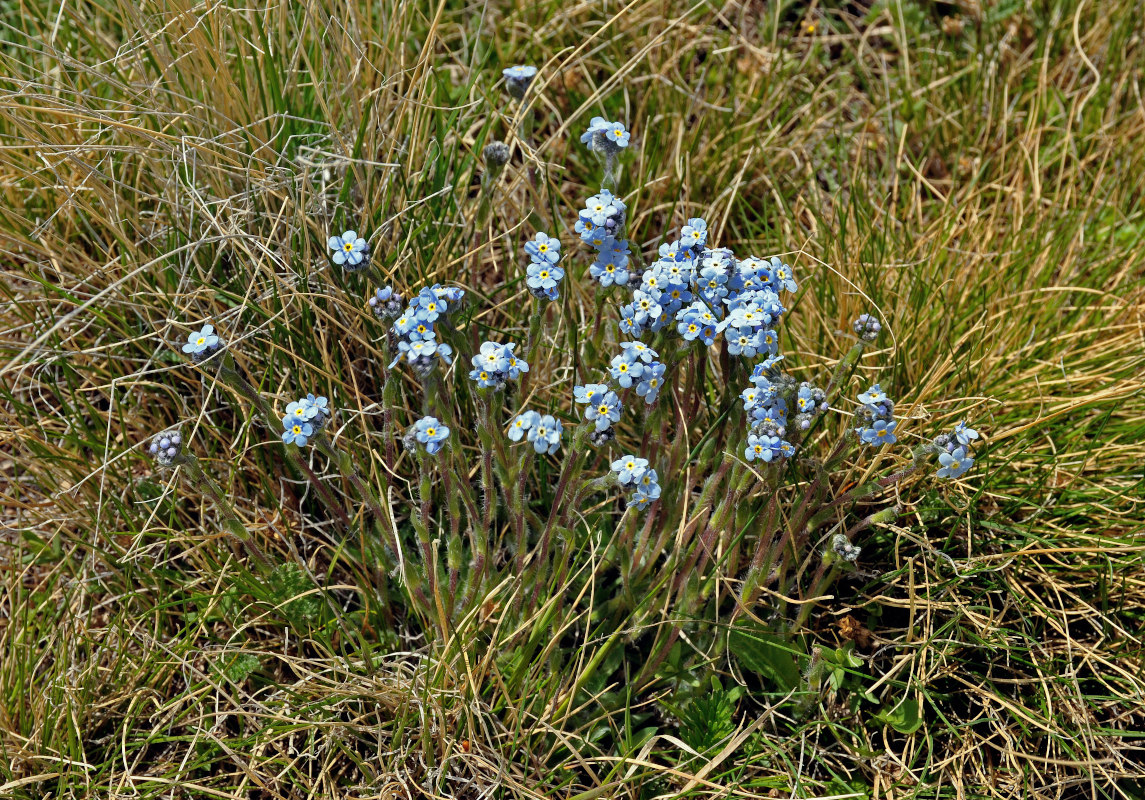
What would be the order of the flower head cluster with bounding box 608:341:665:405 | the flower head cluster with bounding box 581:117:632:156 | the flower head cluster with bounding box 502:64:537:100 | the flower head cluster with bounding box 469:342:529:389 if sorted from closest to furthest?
the flower head cluster with bounding box 469:342:529:389 → the flower head cluster with bounding box 608:341:665:405 → the flower head cluster with bounding box 581:117:632:156 → the flower head cluster with bounding box 502:64:537:100

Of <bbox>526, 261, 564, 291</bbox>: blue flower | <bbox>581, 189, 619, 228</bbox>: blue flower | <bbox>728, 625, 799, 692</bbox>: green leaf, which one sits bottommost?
<bbox>728, 625, 799, 692</bbox>: green leaf

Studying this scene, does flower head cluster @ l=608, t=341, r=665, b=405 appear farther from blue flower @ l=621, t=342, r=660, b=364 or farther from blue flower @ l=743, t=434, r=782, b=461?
blue flower @ l=743, t=434, r=782, b=461

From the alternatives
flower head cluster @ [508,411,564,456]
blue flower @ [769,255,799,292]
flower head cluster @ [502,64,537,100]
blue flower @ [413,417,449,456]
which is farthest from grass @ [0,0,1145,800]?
blue flower @ [413,417,449,456]

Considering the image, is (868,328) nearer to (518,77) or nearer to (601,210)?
(601,210)

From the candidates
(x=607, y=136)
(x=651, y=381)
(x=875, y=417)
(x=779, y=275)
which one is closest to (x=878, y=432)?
(x=875, y=417)

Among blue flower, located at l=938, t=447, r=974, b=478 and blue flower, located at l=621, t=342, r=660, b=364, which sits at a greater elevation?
blue flower, located at l=621, t=342, r=660, b=364

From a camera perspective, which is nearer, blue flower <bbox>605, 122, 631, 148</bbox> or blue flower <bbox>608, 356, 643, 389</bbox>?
blue flower <bbox>608, 356, 643, 389</bbox>
